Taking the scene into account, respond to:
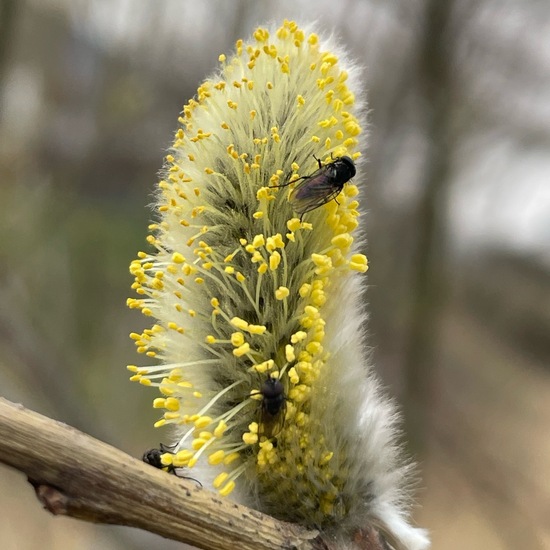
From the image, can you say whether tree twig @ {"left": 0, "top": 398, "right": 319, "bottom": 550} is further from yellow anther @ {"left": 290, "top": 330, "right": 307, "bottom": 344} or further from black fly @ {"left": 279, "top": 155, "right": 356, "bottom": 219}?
black fly @ {"left": 279, "top": 155, "right": 356, "bottom": 219}

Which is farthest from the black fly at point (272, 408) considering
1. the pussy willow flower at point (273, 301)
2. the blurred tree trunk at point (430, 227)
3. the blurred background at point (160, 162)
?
the blurred tree trunk at point (430, 227)

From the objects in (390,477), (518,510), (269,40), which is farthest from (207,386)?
(518,510)

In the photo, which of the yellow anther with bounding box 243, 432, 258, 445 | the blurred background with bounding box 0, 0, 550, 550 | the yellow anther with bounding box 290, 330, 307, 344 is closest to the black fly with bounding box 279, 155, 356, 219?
the yellow anther with bounding box 290, 330, 307, 344

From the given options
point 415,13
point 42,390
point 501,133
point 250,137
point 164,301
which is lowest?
point 42,390

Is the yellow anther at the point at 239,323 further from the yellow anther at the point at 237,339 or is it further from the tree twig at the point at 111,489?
the tree twig at the point at 111,489

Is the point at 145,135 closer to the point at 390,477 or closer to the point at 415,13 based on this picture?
the point at 415,13
